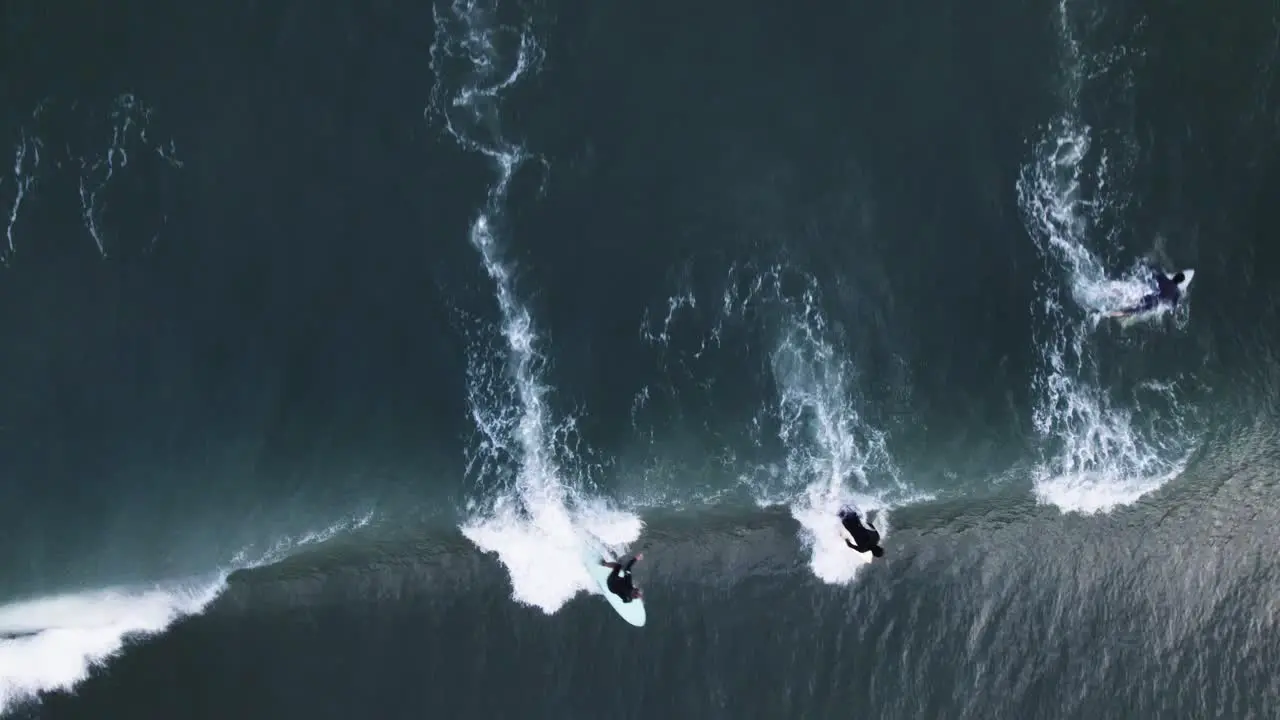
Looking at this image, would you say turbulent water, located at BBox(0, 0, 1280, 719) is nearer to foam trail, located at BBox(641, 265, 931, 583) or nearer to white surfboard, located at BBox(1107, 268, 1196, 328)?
foam trail, located at BBox(641, 265, 931, 583)

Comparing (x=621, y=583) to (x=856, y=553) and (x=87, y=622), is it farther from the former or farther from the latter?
(x=87, y=622)

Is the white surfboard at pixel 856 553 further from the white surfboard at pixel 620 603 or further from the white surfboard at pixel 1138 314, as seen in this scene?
the white surfboard at pixel 1138 314

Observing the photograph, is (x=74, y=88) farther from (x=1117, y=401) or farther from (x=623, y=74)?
(x=1117, y=401)

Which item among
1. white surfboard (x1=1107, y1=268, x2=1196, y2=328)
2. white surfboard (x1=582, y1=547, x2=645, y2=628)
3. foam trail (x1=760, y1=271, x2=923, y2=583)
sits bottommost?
white surfboard (x1=582, y1=547, x2=645, y2=628)

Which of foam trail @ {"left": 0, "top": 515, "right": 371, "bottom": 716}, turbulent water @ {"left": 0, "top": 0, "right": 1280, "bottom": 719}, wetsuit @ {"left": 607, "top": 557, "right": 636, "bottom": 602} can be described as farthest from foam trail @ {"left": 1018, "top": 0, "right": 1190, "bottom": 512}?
foam trail @ {"left": 0, "top": 515, "right": 371, "bottom": 716}

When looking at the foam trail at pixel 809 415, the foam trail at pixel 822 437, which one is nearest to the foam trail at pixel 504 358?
the foam trail at pixel 809 415

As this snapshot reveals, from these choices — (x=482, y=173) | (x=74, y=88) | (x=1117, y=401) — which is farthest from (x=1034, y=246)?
(x=74, y=88)

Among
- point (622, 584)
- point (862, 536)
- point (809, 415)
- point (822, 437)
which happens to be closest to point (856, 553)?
point (862, 536)
